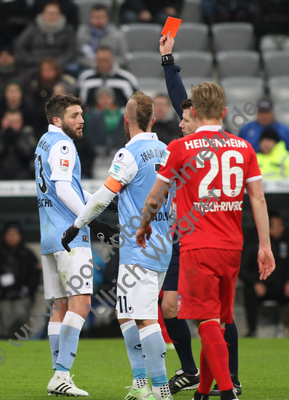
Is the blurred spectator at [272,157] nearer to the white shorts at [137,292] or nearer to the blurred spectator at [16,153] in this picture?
the blurred spectator at [16,153]

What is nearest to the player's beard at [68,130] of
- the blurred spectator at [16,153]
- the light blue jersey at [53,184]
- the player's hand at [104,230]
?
the light blue jersey at [53,184]

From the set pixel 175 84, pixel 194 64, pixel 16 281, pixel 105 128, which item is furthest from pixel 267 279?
pixel 194 64

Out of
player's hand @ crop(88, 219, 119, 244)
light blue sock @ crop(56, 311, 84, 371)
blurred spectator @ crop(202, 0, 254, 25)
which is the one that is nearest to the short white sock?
light blue sock @ crop(56, 311, 84, 371)

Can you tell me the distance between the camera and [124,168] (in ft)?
14.0

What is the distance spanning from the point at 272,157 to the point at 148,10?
6.33m

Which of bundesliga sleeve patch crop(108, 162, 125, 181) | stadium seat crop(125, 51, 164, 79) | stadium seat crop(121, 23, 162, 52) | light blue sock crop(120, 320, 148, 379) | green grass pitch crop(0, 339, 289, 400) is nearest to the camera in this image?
bundesliga sleeve patch crop(108, 162, 125, 181)

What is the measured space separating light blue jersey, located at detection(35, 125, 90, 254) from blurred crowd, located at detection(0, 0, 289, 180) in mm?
4637

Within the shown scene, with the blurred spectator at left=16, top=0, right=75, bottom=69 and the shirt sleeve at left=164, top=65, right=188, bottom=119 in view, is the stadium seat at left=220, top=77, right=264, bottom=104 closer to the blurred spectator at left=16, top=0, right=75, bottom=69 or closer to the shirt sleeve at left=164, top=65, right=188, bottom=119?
the blurred spectator at left=16, top=0, right=75, bottom=69

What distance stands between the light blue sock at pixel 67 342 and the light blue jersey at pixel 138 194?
0.82 m

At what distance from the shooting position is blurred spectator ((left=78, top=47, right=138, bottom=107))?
11.0 meters

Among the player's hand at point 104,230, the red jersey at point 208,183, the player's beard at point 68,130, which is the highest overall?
the player's beard at point 68,130

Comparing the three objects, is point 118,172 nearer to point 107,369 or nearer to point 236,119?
point 107,369

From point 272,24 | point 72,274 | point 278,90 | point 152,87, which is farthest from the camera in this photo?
point 272,24

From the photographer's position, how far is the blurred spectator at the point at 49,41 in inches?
479
